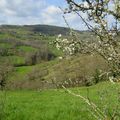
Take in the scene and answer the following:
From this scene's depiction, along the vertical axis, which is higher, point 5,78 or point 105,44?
point 105,44

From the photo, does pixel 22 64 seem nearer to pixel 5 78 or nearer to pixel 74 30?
pixel 5 78

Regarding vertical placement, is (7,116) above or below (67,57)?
below

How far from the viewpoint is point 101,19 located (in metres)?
3.22

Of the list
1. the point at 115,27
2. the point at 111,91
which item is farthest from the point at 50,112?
the point at 115,27

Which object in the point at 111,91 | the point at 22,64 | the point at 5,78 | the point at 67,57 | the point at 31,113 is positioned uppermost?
the point at 67,57

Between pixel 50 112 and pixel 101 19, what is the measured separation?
15724 millimetres

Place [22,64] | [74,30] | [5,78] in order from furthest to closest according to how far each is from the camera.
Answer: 1. [22,64]
2. [5,78]
3. [74,30]

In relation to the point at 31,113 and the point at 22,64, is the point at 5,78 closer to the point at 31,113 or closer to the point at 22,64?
the point at 31,113

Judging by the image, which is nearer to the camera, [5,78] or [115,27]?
[115,27]

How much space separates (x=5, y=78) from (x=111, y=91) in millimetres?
11341

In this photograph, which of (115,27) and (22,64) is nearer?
(115,27)

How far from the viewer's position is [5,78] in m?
15.6

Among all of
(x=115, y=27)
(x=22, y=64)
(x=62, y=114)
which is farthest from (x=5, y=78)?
(x=22, y=64)

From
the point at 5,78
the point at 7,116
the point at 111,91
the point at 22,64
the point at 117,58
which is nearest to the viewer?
the point at 117,58
